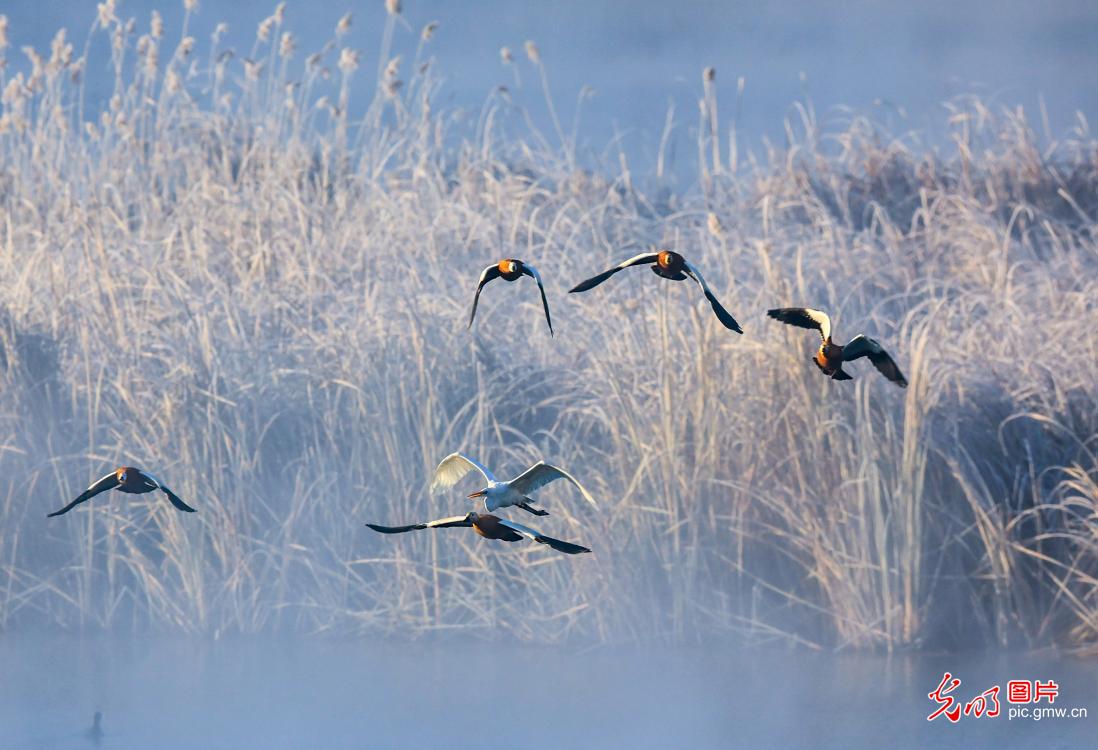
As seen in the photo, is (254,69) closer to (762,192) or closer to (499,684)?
(762,192)

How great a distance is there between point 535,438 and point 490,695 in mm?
1636

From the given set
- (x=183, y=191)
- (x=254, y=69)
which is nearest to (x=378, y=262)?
(x=183, y=191)

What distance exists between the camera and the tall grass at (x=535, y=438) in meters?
7.74

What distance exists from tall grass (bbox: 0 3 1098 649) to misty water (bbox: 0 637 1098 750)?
158 mm

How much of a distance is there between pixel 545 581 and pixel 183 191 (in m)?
4.02

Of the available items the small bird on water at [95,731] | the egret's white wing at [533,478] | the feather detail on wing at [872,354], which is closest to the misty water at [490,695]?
the small bird on water at [95,731]

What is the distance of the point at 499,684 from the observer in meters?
7.57

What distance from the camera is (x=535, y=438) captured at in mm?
8508

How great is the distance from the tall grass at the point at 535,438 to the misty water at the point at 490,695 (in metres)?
0.16

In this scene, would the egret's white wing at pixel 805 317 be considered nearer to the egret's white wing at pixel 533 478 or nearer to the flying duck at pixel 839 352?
the flying duck at pixel 839 352

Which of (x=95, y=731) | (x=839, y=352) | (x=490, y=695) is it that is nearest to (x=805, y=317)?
(x=839, y=352)

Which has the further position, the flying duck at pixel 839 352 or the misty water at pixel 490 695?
the misty water at pixel 490 695

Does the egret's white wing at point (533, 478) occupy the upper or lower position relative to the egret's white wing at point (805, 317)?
lower

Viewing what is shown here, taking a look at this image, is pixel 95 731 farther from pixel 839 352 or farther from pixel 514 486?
pixel 839 352
